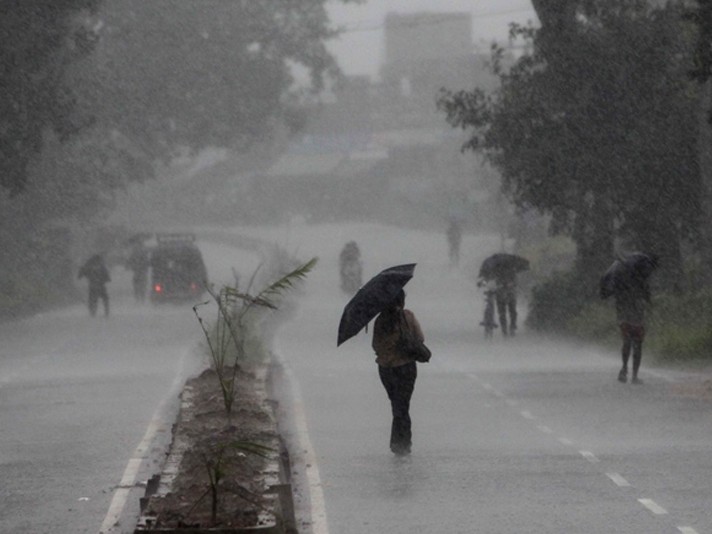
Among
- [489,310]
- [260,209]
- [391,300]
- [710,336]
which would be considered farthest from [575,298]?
[260,209]

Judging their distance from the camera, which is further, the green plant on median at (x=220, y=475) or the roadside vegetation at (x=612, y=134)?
the roadside vegetation at (x=612, y=134)

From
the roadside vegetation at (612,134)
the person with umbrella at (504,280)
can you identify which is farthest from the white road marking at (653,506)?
the person with umbrella at (504,280)

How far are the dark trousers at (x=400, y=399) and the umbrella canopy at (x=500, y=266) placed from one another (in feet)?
72.2

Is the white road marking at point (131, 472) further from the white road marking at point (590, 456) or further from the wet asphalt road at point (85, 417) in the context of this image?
the white road marking at point (590, 456)

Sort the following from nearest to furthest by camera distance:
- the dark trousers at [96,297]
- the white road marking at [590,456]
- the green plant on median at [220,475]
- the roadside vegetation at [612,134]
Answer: the green plant on median at [220,475]
the white road marking at [590,456]
the roadside vegetation at [612,134]
the dark trousers at [96,297]

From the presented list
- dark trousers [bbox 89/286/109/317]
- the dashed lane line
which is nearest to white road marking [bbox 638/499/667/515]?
the dashed lane line

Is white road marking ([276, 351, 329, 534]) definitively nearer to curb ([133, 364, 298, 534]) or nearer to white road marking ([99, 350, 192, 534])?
curb ([133, 364, 298, 534])

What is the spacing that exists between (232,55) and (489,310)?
3514 cm

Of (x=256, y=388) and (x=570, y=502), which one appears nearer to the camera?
(x=570, y=502)

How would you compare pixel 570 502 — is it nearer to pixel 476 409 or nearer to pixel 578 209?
pixel 476 409

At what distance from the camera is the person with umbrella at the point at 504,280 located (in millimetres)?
38438

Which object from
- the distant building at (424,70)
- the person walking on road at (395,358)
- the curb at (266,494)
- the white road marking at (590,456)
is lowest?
the white road marking at (590,456)

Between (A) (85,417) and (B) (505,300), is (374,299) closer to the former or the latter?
(A) (85,417)

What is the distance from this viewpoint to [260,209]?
141125mm
